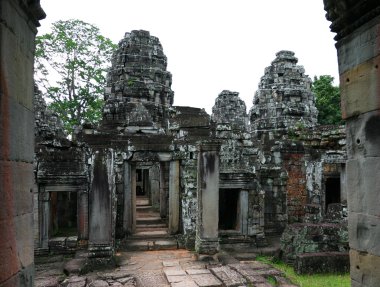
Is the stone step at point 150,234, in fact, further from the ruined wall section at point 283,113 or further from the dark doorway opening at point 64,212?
the ruined wall section at point 283,113

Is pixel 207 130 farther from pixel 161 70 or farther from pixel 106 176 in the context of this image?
pixel 161 70

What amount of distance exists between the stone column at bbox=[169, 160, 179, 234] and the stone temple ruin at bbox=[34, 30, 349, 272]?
33 mm

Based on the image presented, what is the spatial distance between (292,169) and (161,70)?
6.82m

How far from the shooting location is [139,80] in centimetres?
1449

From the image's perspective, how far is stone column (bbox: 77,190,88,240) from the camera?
10484mm

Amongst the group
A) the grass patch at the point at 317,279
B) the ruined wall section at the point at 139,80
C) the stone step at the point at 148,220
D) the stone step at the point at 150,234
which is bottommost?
the grass patch at the point at 317,279

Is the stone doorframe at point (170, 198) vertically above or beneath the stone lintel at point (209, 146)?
beneath

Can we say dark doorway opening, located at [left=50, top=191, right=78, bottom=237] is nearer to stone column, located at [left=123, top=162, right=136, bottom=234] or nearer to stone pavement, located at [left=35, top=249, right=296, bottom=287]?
stone column, located at [left=123, top=162, right=136, bottom=234]

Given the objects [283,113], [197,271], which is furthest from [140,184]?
[197,271]

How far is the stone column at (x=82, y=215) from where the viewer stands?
1048cm

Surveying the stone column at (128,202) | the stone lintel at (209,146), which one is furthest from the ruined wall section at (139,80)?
the stone lintel at (209,146)

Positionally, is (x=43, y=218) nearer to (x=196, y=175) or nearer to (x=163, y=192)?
(x=196, y=175)

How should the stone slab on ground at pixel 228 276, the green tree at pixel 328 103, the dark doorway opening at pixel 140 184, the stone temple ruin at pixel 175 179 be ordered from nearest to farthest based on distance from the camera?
the stone slab on ground at pixel 228 276 → the stone temple ruin at pixel 175 179 → the dark doorway opening at pixel 140 184 → the green tree at pixel 328 103

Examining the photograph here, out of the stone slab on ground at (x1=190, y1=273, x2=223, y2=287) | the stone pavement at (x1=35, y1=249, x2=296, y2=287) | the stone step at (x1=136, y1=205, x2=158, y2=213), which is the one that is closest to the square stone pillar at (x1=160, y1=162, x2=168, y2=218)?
the stone step at (x1=136, y1=205, x2=158, y2=213)
